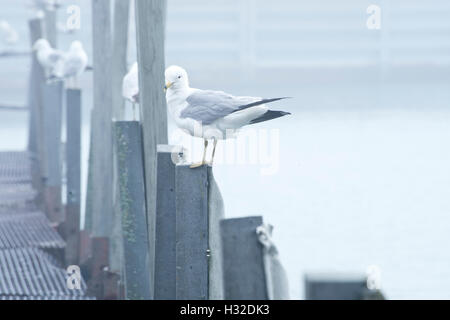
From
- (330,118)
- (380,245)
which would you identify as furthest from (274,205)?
(330,118)

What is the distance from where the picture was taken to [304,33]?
3007 inches

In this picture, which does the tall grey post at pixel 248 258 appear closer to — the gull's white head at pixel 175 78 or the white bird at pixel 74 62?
the gull's white head at pixel 175 78

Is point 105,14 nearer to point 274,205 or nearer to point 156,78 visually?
point 156,78

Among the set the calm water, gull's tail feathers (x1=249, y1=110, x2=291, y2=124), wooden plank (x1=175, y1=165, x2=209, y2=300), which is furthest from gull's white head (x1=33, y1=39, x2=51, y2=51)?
wooden plank (x1=175, y1=165, x2=209, y2=300)

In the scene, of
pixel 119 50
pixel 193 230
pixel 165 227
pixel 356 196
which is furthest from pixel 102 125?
pixel 356 196

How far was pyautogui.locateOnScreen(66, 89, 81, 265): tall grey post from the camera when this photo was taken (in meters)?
7.62

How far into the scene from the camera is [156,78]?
189 inches

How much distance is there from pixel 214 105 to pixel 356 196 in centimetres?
1593

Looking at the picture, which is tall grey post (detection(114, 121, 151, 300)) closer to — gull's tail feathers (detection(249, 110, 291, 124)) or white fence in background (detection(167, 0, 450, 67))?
gull's tail feathers (detection(249, 110, 291, 124))

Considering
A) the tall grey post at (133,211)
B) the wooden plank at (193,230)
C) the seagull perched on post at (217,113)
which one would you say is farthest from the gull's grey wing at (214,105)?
the tall grey post at (133,211)

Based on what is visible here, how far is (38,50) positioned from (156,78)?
7.72 meters

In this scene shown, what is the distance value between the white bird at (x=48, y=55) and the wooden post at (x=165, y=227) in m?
6.80

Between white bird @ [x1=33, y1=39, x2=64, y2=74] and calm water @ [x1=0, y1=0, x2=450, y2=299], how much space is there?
3.46 m

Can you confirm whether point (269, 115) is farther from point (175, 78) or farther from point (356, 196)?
point (356, 196)
